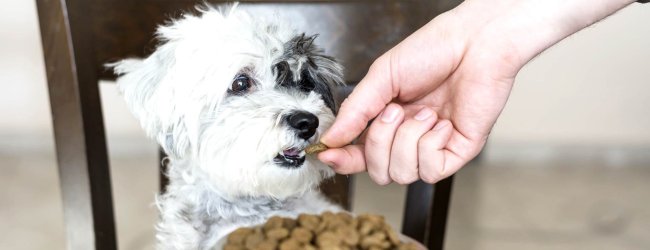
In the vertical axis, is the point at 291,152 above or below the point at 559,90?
above

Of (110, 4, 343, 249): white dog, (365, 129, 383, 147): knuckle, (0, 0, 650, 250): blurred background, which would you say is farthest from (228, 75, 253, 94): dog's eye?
Result: (0, 0, 650, 250): blurred background

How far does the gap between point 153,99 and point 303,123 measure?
0.19 m

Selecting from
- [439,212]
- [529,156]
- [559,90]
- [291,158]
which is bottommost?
[529,156]

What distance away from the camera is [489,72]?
598 millimetres

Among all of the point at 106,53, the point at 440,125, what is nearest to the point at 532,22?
the point at 440,125

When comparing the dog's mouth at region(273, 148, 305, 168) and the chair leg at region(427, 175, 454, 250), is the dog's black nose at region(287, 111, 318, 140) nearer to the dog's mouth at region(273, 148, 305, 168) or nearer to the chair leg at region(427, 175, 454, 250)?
the dog's mouth at region(273, 148, 305, 168)

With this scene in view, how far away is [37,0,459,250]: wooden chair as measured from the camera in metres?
0.72

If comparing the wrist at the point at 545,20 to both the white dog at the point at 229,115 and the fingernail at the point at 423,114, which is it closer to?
the fingernail at the point at 423,114

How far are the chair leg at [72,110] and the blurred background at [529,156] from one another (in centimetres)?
96

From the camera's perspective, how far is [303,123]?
70cm

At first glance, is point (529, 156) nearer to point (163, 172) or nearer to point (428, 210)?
point (428, 210)

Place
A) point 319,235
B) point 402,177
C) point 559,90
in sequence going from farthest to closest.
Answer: point 559,90 → point 402,177 → point 319,235

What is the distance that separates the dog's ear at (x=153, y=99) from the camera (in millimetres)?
750

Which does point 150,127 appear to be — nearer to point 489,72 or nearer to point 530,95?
point 489,72
